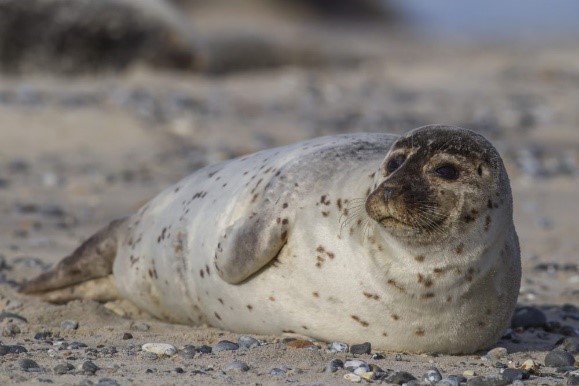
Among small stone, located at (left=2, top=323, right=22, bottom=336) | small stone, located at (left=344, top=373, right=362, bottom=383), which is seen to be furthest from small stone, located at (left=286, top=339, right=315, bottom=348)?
small stone, located at (left=2, top=323, right=22, bottom=336)

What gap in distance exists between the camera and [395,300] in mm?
3809

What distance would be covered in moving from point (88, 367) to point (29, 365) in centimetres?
18

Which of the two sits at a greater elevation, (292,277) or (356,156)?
(356,156)

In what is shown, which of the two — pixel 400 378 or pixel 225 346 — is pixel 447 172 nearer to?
pixel 400 378

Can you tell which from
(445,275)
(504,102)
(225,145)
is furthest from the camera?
(504,102)

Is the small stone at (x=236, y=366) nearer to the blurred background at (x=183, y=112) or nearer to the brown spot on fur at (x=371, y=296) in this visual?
the brown spot on fur at (x=371, y=296)

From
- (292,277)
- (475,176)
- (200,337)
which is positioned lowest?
(200,337)

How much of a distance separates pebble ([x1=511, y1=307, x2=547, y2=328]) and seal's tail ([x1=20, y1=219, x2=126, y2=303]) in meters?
1.62

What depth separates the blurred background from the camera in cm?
705

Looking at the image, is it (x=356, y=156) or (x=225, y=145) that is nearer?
(x=356, y=156)

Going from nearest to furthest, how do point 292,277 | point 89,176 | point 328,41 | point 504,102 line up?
point 292,277
point 89,176
point 504,102
point 328,41

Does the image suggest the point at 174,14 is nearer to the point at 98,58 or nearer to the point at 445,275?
the point at 98,58

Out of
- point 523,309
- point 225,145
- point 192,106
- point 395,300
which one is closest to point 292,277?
point 395,300

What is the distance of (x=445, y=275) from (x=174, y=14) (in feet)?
33.1
